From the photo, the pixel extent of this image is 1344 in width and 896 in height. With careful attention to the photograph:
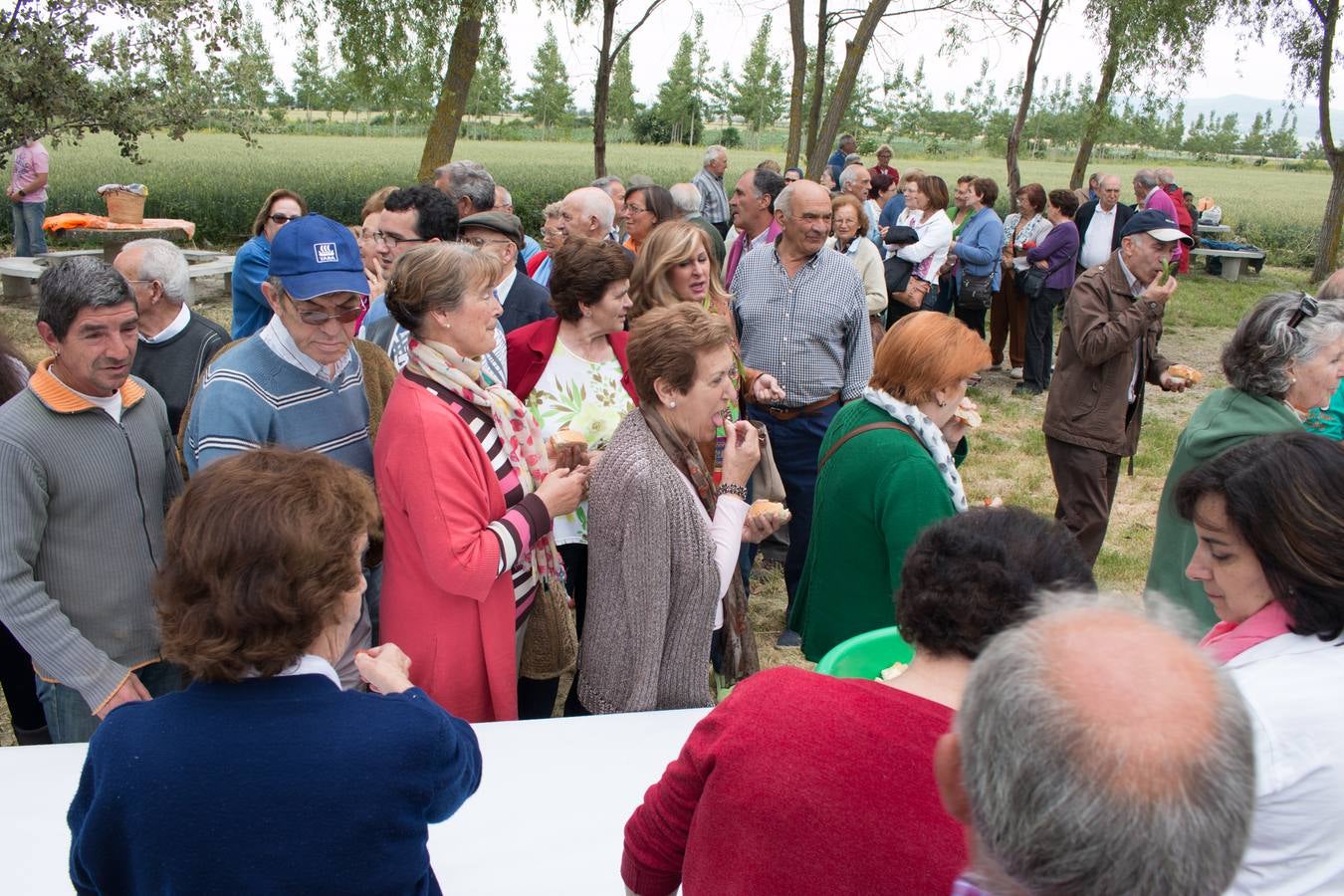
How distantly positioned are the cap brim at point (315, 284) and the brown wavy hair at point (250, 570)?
1.23 metres

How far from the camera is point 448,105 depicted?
1184 centimetres

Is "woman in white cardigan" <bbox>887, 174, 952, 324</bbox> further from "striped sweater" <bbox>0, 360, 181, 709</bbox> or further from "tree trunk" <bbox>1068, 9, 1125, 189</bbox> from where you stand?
"tree trunk" <bbox>1068, 9, 1125, 189</bbox>

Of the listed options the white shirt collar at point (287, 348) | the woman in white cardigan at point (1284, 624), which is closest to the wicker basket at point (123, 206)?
the white shirt collar at point (287, 348)

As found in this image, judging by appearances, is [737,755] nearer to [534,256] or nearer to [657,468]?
[657,468]

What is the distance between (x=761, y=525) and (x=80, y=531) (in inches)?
69.3

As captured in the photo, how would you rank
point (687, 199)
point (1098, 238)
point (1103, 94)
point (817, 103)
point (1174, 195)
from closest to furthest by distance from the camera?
point (687, 199) < point (1098, 238) < point (1174, 195) < point (817, 103) < point (1103, 94)

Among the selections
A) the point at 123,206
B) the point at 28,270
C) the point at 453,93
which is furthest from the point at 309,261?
the point at 123,206

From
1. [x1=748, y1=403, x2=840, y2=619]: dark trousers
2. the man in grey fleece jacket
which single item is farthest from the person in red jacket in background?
the man in grey fleece jacket

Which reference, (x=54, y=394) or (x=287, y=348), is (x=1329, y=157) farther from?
(x=54, y=394)

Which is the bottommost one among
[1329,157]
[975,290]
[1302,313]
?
[975,290]

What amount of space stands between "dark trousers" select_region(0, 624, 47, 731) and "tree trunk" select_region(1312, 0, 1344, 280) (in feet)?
64.5

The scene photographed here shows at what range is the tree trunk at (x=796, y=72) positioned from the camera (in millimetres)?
14516

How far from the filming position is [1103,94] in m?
17.5

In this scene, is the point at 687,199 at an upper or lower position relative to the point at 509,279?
upper
